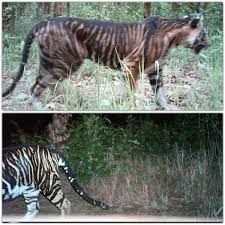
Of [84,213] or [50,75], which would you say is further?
[84,213]

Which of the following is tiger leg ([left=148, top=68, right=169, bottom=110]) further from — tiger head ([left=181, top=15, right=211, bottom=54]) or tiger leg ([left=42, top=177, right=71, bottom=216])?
tiger leg ([left=42, top=177, right=71, bottom=216])

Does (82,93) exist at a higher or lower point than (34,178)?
higher

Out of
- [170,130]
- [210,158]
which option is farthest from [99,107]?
Answer: [210,158]

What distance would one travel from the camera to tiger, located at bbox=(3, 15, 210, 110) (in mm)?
2246

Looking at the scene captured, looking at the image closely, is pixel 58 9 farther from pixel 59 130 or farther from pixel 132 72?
pixel 59 130

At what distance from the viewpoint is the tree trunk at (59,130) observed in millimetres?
2500

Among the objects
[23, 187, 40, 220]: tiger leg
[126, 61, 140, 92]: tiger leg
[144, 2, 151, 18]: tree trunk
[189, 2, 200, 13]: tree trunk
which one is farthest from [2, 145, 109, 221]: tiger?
[189, 2, 200, 13]: tree trunk

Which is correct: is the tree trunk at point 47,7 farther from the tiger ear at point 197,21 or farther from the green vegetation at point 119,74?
the tiger ear at point 197,21

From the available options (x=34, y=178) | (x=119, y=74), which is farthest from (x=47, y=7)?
(x=34, y=178)

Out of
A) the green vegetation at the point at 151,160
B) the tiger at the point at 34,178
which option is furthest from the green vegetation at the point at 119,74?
the tiger at the point at 34,178

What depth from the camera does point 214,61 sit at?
2365 millimetres

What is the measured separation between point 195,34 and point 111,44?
0.34 meters

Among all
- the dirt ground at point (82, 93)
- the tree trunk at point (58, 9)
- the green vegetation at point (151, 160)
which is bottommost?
the green vegetation at point (151, 160)

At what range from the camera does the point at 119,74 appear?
2.29 m
